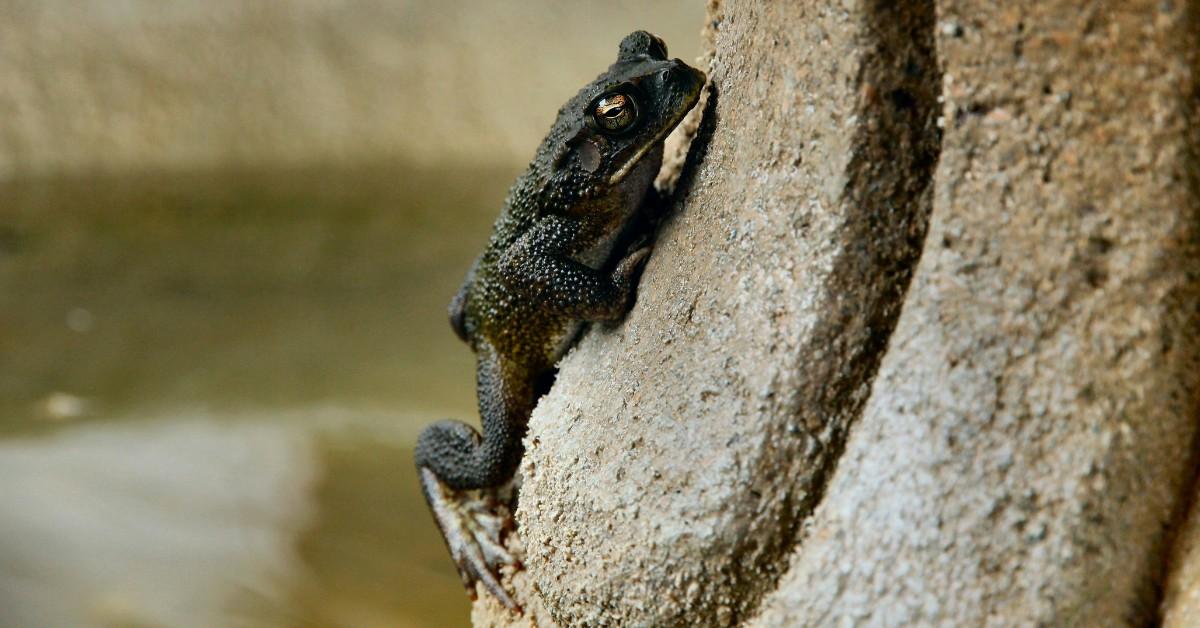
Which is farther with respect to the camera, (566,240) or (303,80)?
(303,80)

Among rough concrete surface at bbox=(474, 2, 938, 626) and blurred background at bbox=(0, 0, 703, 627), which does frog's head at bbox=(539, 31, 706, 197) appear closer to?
rough concrete surface at bbox=(474, 2, 938, 626)

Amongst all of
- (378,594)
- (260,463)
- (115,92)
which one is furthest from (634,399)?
(115,92)

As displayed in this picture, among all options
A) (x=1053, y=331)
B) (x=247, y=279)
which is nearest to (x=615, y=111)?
(x=1053, y=331)

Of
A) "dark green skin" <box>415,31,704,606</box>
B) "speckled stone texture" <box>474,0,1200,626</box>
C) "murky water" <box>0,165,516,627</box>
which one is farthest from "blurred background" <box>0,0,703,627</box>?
"speckled stone texture" <box>474,0,1200,626</box>

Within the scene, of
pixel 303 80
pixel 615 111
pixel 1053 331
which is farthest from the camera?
pixel 303 80

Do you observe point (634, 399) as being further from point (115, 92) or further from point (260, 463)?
point (115, 92)

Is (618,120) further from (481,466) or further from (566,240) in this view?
(481,466)

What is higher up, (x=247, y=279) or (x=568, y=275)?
(x=247, y=279)

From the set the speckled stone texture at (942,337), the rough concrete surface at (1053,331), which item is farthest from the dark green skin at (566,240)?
the rough concrete surface at (1053,331)
